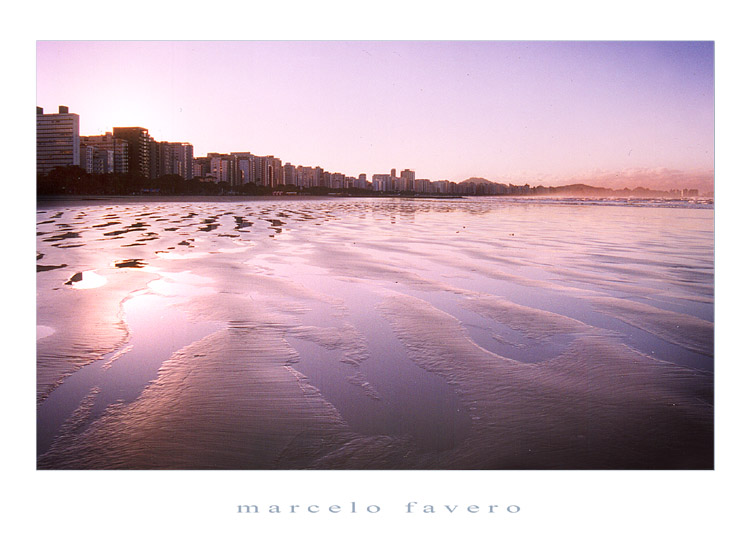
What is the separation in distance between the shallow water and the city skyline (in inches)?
56.3

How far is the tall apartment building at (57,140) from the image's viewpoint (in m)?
4.46

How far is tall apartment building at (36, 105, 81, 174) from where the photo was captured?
14.6 feet

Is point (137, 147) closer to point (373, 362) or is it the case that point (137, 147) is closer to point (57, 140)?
point (57, 140)

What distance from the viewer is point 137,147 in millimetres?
7453

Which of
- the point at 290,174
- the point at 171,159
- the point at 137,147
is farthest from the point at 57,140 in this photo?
the point at 290,174

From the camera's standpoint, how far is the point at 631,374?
12.3ft

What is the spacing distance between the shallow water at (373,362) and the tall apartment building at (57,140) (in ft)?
3.80
